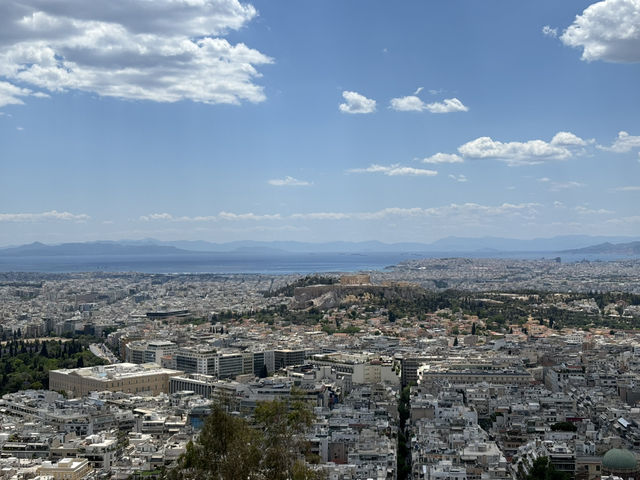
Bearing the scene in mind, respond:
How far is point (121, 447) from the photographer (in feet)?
93.8

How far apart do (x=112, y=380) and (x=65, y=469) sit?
58.1 feet

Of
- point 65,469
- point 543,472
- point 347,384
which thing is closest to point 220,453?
point 65,469

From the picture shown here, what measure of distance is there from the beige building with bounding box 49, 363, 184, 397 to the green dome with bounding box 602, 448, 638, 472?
24615mm

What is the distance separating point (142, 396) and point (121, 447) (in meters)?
11.6

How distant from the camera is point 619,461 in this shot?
79.0 ft

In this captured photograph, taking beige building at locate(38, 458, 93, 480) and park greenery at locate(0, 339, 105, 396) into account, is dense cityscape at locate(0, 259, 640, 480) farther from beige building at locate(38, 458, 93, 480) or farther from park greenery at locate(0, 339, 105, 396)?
park greenery at locate(0, 339, 105, 396)

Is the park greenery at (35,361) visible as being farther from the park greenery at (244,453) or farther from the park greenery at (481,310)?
the park greenery at (244,453)

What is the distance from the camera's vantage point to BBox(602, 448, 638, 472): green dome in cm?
2402

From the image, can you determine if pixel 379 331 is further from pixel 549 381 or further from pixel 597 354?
pixel 549 381

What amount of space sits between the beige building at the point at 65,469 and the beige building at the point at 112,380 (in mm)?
16752

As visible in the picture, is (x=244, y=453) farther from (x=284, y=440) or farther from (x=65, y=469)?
(x=65, y=469)

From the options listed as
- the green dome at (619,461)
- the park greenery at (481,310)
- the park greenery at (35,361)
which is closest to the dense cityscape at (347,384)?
the green dome at (619,461)

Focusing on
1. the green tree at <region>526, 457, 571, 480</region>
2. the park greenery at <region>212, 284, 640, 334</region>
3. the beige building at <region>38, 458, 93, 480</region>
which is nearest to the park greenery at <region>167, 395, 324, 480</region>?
the beige building at <region>38, 458, 93, 480</region>

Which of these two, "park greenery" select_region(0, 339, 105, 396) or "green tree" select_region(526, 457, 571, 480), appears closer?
"green tree" select_region(526, 457, 571, 480)
